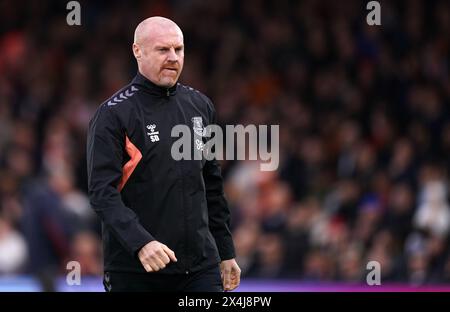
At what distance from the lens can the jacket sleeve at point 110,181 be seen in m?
5.27

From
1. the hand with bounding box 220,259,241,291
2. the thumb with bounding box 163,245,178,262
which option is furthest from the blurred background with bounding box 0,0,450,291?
the thumb with bounding box 163,245,178,262

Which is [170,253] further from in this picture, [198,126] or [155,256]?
[198,126]

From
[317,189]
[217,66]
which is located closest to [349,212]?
[317,189]

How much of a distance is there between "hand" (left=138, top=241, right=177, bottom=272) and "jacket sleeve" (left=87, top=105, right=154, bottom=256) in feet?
0.14

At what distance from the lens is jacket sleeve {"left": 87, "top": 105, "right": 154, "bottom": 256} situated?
5266mm

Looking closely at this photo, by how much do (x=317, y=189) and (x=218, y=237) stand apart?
21.3 ft

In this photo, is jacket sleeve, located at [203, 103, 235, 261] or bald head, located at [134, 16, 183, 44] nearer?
bald head, located at [134, 16, 183, 44]

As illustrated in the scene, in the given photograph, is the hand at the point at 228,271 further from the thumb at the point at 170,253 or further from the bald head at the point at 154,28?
the bald head at the point at 154,28

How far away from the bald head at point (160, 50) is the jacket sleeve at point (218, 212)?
0.43m

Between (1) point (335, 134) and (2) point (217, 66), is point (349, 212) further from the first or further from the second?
(2) point (217, 66)

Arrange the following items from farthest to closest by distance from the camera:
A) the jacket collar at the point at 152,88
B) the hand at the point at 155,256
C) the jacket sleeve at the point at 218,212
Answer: the jacket sleeve at the point at 218,212 < the jacket collar at the point at 152,88 < the hand at the point at 155,256

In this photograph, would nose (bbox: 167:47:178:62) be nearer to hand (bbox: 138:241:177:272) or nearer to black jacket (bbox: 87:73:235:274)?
black jacket (bbox: 87:73:235:274)

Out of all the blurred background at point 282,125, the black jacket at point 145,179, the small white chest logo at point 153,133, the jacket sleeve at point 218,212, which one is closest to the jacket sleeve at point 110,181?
the black jacket at point 145,179

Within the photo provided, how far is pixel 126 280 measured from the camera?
18.1 ft
